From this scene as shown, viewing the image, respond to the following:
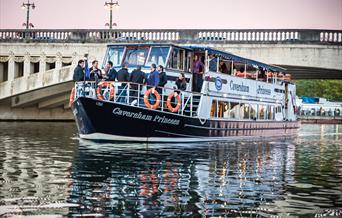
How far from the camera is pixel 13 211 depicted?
9.52 metres

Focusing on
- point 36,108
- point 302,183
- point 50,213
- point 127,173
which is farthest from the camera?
point 36,108

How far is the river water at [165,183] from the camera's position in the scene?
32.9ft

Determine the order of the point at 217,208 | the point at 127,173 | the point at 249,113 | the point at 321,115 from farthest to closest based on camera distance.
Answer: the point at 321,115, the point at 249,113, the point at 127,173, the point at 217,208

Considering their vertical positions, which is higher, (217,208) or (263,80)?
(263,80)

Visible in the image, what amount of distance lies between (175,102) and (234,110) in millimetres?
5253

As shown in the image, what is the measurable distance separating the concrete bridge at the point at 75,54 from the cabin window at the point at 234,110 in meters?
11.7

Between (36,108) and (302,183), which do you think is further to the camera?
(36,108)

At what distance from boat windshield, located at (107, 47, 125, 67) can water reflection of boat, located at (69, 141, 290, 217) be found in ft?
21.7

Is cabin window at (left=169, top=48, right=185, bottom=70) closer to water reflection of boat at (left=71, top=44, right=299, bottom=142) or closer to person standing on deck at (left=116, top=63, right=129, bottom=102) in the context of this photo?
water reflection of boat at (left=71, top=44, right=299, bottom=142)

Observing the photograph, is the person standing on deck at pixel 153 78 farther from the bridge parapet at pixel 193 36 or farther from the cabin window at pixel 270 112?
the bridge parapet at pixel 193 36

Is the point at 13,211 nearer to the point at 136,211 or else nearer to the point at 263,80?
the point at 136,211

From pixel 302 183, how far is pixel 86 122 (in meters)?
12.5

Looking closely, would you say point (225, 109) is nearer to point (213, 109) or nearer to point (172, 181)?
point (213, 109)

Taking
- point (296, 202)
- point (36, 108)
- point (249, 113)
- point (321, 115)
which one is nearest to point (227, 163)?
point (296, 202)
